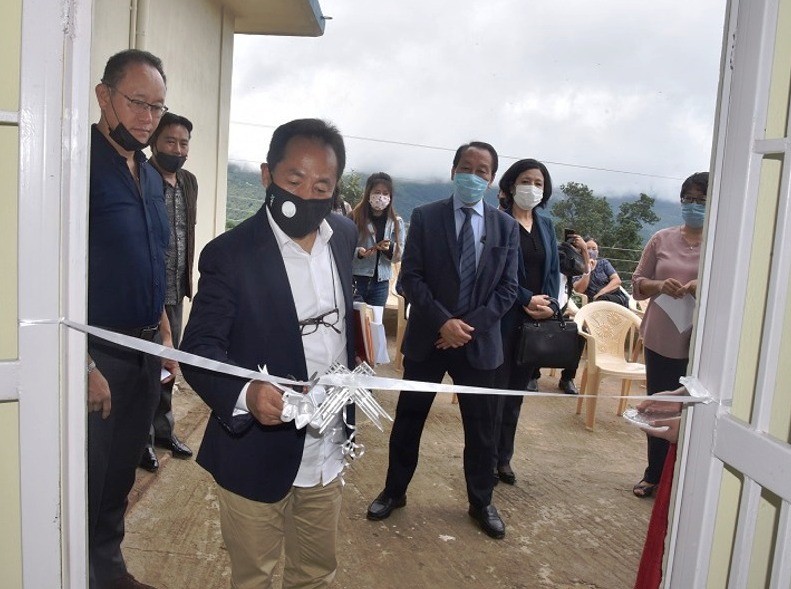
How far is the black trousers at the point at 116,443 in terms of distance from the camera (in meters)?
2.06

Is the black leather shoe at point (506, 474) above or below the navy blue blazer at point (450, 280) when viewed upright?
below

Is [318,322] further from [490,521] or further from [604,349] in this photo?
[604,349]

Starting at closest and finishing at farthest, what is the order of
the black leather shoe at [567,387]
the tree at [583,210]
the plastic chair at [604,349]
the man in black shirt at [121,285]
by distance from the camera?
the man in black shirt at [121,285] < the plastic chair at [604,349] < the black leather shoe at [567,387] < the tree at [583,210]

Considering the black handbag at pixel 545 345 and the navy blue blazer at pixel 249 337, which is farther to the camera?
the black handbag at pixel 545 345

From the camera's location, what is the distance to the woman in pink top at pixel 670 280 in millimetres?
3234

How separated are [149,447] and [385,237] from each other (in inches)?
115

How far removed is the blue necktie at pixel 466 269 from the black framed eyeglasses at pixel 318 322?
1.25 metres

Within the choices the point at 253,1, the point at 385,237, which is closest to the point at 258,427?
the point at 385,237

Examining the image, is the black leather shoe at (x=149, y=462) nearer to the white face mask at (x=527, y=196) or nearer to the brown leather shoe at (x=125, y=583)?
the brown leather shoe at (x=125, y=583)

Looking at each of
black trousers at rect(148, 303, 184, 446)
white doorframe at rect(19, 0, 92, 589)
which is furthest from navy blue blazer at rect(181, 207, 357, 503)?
black trousers at rect(148, 303, 184, 446)

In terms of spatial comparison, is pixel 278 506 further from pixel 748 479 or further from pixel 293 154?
pixel 748 479

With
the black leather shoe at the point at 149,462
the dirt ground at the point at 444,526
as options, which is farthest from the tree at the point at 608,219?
the black leather shoe at the point at 149,462

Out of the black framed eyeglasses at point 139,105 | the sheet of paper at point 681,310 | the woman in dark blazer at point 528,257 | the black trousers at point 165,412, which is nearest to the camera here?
the black framed eyeglasses at point 139,105

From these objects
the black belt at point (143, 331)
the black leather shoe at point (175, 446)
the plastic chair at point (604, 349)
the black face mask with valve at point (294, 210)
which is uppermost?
the black face mask with valve at point (294, 210)
